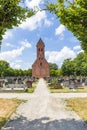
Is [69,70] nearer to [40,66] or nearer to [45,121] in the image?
[40,66]

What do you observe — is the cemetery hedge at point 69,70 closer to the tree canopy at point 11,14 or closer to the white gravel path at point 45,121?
the white gravel path at point 45,121

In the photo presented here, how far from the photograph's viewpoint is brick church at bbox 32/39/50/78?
122787 millimetres

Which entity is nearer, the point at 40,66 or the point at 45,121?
the point at 45,121

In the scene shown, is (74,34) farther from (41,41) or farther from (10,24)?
(41,41)

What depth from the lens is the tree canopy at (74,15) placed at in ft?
45.2

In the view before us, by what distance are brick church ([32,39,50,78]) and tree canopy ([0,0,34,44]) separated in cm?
10769

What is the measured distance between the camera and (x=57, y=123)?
13.9 m

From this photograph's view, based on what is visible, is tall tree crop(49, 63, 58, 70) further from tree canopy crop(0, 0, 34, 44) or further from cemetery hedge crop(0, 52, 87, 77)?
tree canopy crop(0, 0, 34, 44)

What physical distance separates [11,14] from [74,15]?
2.98 m

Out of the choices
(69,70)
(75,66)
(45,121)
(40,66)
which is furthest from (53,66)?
(45,121)

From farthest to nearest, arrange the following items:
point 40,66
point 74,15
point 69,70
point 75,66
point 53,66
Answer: point 53,66, point 69,70, point 75,66, point 40,66, point 74,15

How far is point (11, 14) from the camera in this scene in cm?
1427

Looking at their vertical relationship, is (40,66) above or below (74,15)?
above

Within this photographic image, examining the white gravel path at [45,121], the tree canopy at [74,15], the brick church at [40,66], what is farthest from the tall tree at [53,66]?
the tree canopy at [74,15]
